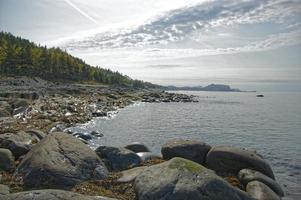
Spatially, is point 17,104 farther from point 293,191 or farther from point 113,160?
point 293,191

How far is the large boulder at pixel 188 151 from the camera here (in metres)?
18.7

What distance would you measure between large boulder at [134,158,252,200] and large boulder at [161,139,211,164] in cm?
537

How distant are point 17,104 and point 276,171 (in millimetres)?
35299

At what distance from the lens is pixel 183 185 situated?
39.7 feet

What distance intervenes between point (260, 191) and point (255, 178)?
1.21 meters

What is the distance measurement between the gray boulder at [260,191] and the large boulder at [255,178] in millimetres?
463

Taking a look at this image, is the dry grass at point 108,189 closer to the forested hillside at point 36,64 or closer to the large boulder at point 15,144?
the large boulder at point 15,144

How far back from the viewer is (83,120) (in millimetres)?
45594

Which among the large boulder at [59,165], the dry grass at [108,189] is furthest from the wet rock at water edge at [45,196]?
the large boulder at [59,165]

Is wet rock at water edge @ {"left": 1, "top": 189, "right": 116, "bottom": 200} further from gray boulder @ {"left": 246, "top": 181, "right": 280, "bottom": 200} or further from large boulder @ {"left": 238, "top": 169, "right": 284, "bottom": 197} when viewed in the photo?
large boulder @ {"left": 238, "top": 169, "right": 284, "bottom": 197}

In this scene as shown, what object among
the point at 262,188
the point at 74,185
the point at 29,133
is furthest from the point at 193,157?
the point at 29,133

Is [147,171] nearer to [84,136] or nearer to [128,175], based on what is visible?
[128,175]

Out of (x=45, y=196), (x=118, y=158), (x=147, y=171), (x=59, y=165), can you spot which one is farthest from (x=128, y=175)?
(x=45, y=196)

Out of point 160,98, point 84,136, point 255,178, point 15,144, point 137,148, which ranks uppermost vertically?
point 15,144
